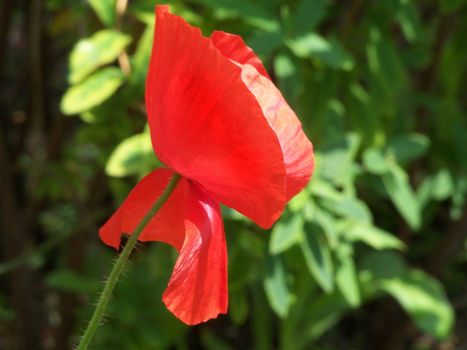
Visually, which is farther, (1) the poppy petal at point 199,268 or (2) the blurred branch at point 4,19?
(2) the blurred branch at point 4,19

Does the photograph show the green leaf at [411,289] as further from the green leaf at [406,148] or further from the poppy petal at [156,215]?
the poppy petal at [156,215]

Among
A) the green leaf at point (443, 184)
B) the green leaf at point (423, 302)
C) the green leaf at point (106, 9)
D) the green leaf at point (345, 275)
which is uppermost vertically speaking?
the green leaf at point (106, 9)

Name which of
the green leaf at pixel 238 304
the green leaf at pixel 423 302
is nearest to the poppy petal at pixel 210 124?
the green leaf at pixel 238 304

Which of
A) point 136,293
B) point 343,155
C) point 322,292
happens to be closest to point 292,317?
point 322,292

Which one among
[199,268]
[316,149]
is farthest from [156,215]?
[316,149]

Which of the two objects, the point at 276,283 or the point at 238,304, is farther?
the point at 238,304

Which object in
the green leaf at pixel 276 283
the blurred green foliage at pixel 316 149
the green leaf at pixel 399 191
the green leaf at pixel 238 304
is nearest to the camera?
the blurred green foliage at pixel 316 149

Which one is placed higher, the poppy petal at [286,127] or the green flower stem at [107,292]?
the poppy petal at [286,127]

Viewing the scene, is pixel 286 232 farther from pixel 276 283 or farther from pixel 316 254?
pixel 276 283
